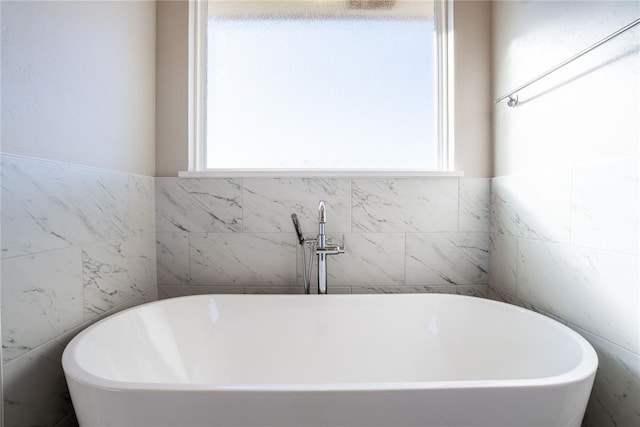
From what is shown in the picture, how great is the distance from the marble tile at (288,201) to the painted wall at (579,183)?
774mm

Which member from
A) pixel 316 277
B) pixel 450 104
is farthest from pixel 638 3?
pixel 316 277

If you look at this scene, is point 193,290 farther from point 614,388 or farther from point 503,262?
point 614,388

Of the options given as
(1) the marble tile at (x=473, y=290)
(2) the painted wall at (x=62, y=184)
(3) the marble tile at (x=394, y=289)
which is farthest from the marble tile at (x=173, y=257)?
(1) the marble tile at (x=473, y=290)

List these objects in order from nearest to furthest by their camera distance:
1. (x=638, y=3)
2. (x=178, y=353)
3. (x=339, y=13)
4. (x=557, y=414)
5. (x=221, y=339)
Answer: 1. (x=557, y=414)
2. (x=638, y=3)
3. (x=178, y=353)
4. (x=221, y=339)
5. (x=339, y=13)

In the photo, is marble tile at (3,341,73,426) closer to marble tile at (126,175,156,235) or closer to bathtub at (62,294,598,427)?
bathtub at (62,294,598,427)

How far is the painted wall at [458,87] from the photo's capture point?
5.16ft

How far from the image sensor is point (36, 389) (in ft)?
2.96

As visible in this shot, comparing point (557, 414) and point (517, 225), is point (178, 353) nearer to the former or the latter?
point (557, 414)

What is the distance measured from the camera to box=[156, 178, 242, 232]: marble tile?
156 centimetres

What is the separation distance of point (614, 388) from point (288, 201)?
1.33 meters

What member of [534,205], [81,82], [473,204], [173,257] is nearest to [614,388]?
[534,205]

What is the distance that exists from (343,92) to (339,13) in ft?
1.36

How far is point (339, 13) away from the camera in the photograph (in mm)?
1672

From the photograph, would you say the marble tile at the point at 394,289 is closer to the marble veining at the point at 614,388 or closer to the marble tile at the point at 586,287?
the marble tile at the point at 586,287
